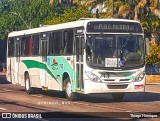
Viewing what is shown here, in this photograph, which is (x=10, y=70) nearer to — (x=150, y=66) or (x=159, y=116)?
(x=159, y=116)

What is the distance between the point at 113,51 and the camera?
18.2 meters

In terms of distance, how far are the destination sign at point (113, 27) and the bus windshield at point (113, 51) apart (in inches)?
9.1

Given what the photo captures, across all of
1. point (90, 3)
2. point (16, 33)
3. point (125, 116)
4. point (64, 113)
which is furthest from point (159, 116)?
point (90, 3)

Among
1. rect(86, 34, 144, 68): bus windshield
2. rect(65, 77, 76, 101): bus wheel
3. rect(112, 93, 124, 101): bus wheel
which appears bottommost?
rect(112, 93, 124, 101): bus wheel

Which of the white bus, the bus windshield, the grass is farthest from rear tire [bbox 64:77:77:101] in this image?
the grass

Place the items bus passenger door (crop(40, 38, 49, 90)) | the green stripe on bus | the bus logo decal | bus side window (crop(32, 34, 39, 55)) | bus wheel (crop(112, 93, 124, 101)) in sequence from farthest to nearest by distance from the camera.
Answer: bus side window (crop(32, 34, 39, 55)) < bus passenger door (crop(40, 38, 49, 90)) < the green stripe on bus < the bus logo decal < bus wheel (crop(112, 93, 124, 101))

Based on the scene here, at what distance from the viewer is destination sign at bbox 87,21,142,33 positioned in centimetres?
1844

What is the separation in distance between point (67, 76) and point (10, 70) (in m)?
8.49

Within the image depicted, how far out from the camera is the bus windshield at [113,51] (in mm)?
18016

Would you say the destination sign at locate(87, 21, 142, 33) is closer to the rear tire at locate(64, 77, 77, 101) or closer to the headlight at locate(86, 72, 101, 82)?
the headlight at locate(86, 72, 101, 82)

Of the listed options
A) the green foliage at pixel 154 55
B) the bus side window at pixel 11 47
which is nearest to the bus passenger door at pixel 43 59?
the bus side window at pixel 11 47

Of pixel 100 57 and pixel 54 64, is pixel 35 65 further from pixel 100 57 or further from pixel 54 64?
pixel 100 57

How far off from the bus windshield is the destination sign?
0.23 m

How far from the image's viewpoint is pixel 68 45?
1970 centimetres
